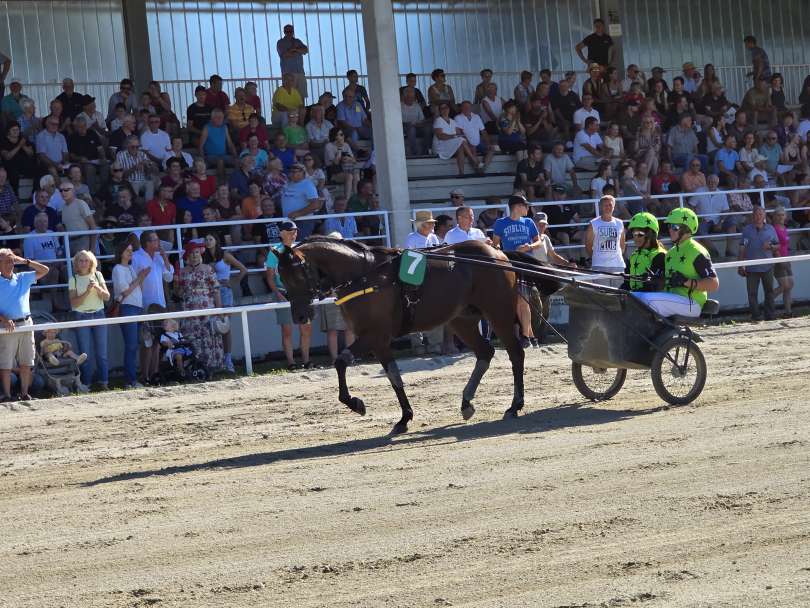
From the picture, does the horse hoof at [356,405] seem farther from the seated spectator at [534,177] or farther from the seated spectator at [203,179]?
the seated spectator at [534,177]

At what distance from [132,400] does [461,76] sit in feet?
45.2

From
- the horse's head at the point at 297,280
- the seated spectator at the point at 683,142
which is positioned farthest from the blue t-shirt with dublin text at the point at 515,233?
the seated spectator at the point at 683,142

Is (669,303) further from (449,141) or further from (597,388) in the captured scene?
(449,141)

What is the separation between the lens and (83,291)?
13.9 m

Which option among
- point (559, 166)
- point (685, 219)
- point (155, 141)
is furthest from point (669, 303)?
point (559, 166)

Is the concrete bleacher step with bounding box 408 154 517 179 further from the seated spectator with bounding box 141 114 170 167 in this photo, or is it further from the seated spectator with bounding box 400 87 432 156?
the seated spectator with bounding box 141 114 170 167

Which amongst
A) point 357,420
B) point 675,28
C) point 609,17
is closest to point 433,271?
point 357,420

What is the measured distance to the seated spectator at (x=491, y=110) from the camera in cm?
2116

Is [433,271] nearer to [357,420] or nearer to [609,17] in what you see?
[357,420]

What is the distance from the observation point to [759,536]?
6.27 m

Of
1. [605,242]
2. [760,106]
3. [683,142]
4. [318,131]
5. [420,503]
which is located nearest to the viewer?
[420,503]

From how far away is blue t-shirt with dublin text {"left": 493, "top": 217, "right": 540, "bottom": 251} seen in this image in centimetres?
1416

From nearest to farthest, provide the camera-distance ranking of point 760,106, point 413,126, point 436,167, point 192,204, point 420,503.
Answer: point 420,503 → point 192,204 → point 436,167 → point 413,126 → point 760,106

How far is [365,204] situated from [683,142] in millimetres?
6711
